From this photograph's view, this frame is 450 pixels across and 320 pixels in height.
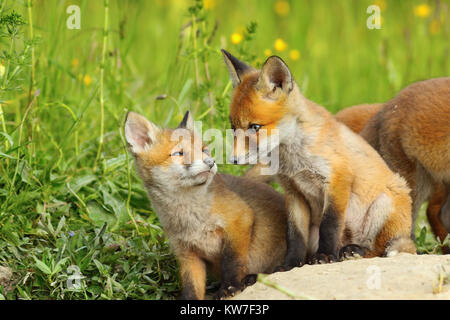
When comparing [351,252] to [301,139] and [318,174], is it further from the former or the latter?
[301,139]

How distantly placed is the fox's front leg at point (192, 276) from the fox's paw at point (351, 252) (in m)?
1.05

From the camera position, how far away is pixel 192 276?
5082 mm

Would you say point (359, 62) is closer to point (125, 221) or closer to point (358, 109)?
point (358, 109)

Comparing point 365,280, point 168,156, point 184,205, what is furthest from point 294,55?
point 365,280

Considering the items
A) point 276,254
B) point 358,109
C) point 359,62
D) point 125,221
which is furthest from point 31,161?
point 359,62

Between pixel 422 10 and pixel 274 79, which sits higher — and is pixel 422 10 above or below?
above

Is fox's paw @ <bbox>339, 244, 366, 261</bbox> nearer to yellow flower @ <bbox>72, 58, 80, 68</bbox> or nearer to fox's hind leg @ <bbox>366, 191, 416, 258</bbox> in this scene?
fox's hind leg @ <bbox>366, 191, 416, 258</bbox>

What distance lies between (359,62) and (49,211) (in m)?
5.79

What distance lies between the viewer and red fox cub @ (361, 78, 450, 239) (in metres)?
5.84

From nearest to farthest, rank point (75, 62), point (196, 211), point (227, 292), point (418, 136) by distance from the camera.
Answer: point (227, 292) → point (196, 211) → point (418, 136) → point (75, 62)

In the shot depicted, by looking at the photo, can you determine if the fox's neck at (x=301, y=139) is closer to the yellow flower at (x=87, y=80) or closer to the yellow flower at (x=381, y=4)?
the yellow flower at (x=87, y=80)

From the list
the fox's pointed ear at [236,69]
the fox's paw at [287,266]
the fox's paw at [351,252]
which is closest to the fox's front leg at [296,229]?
the fox's paw at [287,266]

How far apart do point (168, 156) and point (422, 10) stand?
6637 mm

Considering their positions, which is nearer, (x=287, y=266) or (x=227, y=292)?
(x=227, y=292)
